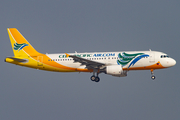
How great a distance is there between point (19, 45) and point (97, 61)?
15830 millimetres

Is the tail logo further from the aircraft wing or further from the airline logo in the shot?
the airline logo

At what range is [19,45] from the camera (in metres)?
56.9

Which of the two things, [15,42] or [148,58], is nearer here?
[148,58]

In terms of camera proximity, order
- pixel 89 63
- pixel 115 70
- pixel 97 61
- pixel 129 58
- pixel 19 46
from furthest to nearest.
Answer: pixel 19 46
pixel 97 61
pixel 129 58
pixel 89 63
pixel 115 70

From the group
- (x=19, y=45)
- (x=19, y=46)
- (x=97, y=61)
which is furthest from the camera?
(x=19, y=45)

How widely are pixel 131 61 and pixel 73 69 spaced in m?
10.5

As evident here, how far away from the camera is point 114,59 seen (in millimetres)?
51969

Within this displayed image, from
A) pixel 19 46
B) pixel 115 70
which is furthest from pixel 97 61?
pixel 19 46

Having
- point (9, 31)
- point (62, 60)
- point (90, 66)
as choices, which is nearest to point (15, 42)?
point (9, 31)

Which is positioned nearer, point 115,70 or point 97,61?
point 115,70

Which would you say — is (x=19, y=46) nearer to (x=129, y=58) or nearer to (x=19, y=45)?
(x=19, y=45)

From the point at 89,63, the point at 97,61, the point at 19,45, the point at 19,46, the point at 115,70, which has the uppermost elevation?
the point at 19,45

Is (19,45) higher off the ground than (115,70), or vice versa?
(19,45)

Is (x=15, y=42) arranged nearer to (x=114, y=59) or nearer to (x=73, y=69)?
(x=73, y=69)
